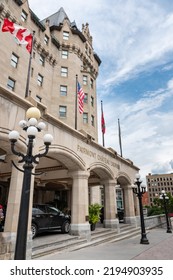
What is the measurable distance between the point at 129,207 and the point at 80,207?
10223 mm

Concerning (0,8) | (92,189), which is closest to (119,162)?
(92,189)

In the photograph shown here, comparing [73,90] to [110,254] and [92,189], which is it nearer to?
[92,189]

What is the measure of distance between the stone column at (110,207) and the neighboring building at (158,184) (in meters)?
117

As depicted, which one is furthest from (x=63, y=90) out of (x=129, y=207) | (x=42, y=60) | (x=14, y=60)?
(x=129, y=207)

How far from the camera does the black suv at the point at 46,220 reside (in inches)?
438

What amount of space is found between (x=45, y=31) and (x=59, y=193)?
21809 mm

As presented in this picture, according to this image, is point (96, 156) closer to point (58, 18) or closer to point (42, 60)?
point (42, 60)

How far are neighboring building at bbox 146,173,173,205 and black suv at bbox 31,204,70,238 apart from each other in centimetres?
12200

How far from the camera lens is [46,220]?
1191 cm

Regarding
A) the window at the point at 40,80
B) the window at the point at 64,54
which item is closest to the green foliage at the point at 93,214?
the window at the point at 40,80

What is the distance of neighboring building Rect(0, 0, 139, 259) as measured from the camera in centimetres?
916

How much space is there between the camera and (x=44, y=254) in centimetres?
888

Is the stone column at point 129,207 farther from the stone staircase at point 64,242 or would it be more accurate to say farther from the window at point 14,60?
the window at point 14,60

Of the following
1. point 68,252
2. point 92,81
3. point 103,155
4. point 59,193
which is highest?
point 92,81
